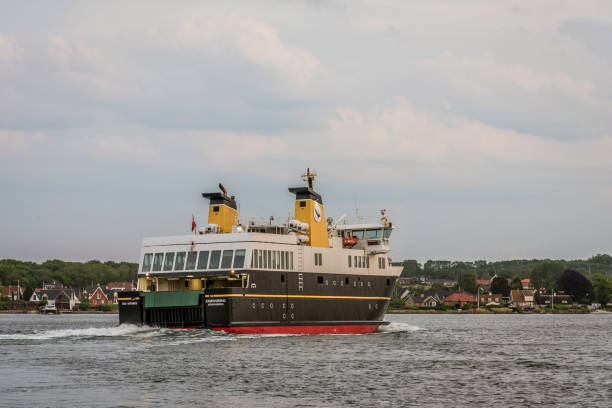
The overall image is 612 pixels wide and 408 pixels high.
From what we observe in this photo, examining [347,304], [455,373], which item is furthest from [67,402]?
[347,304]

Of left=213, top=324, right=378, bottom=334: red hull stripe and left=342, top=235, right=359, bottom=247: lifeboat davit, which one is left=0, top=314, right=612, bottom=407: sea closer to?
Result: left=213, top=324, right=378, bottom=334: red hull stripe

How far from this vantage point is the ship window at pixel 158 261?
188 ft

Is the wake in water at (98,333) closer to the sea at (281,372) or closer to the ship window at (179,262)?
the sea at (281,372)

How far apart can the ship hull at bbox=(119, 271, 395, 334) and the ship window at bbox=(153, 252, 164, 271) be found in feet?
8.57

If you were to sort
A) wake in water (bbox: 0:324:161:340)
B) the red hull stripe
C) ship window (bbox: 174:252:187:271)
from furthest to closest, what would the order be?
1. ship window (bbox: 174:252:187:271)
2. wake in water (bbox: 0:324:161:340)
3. the red hull stripe

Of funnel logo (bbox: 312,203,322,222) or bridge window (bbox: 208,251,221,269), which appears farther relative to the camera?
funnel logo (bbox: 312,203,322,222)

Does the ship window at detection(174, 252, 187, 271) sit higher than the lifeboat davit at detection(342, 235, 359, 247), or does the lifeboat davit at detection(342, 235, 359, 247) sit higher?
the lifeboat davit at detection(342, 235, 359, 247)

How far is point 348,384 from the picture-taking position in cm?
3441

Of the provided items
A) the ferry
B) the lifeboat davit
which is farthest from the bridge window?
the lifeboat davit

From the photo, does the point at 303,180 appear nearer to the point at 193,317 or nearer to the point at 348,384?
the point at 193,317

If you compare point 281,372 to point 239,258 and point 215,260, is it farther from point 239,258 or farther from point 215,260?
point 215,260

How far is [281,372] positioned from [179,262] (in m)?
21.1

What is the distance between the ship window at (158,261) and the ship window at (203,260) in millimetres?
3309

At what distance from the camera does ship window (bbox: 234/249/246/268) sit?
54.8 m
